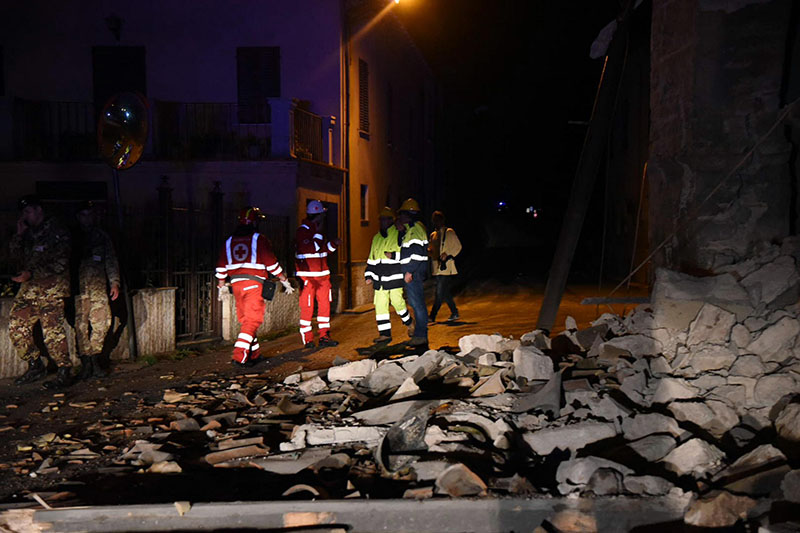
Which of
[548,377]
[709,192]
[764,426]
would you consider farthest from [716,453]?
[709,192]

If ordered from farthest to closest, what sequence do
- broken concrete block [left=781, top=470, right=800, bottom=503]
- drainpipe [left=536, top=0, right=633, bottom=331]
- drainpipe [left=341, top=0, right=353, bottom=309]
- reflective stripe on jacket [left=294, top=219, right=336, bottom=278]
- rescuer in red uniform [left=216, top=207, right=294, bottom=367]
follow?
drainpipe [left=341, top=0, right=353, bottom=309], reflective stripe on jacket [left=294, top=219, right=336, bottom=278], rescuer in red uniform [left=216, top=207, right=294, bottom=367], drainpipe [left=536, top=0, right=633, bottom=331], broken concrete block [left=781, top=470, right=800, bottom=503]

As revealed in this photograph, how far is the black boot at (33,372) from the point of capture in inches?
292

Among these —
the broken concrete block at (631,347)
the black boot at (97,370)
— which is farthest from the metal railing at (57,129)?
the broken concrete block at (631,347)

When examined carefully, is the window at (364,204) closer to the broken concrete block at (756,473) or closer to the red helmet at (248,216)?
the red helmet at (248,216)

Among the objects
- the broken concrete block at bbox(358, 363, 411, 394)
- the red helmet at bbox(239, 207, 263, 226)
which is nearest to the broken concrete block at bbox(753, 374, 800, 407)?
the broken concrete block at bbox(358, 363, 411, 394)

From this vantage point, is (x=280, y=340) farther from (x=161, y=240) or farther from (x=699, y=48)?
(x=699, y=48)

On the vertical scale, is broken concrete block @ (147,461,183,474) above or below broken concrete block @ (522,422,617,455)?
below

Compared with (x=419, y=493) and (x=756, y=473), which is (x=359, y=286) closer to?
(x=419, y=493)

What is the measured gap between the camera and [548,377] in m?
6.02

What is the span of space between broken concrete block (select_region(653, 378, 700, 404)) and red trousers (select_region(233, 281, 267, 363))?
485 cm

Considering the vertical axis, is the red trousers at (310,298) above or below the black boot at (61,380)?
above

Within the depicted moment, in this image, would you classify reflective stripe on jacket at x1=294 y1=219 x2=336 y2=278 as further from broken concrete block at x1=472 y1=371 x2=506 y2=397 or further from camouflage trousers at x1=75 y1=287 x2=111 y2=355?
broken concrete block at x1=472 y1=371 x2=506 y2=397

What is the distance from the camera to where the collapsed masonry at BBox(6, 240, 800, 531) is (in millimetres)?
4039

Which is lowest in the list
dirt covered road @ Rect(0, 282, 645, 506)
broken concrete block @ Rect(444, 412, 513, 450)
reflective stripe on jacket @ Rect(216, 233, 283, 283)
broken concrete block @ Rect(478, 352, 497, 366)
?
dirt covered road @ Rect(0, 282, 645, 506)
